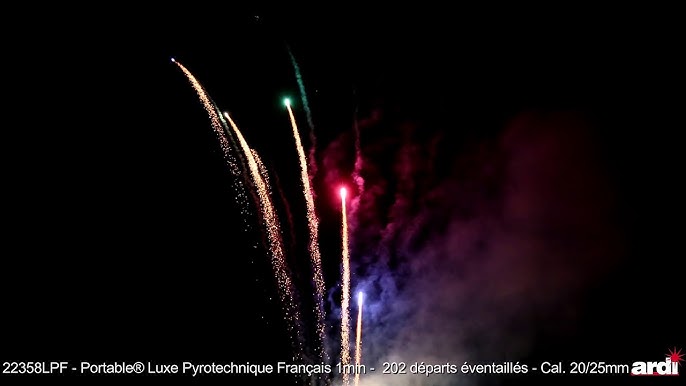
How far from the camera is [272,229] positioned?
8672mm

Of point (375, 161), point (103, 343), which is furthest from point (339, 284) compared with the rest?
point (103, 343)

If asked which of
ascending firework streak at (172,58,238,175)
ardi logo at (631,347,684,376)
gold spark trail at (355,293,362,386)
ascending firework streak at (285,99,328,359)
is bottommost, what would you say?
ardi logo at (631,347,684,376)

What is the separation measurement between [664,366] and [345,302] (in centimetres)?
687

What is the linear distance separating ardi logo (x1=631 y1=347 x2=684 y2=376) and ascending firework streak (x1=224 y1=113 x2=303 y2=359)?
7.30m

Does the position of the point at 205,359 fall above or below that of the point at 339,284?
below

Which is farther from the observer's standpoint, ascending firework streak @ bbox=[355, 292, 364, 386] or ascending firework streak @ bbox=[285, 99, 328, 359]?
ascending firework streak @ bbox=[355, 292, 364, 386]

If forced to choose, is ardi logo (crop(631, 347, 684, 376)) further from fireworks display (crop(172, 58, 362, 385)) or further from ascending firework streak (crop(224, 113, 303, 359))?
ascending firework streak (crop(224, 113, 303, 359))

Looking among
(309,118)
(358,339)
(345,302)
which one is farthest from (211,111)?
(358,339)

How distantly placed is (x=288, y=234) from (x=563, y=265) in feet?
20.0

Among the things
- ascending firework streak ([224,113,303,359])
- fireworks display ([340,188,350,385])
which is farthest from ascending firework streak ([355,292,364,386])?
ascending firework streak ([224,113,303,359])

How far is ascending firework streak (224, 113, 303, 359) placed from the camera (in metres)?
8.18

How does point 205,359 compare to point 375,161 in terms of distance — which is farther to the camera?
point 205,359

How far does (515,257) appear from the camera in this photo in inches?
371

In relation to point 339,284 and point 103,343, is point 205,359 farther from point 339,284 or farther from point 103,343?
point 339,284
